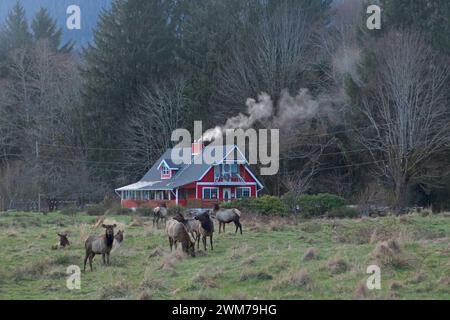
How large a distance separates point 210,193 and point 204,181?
3.51 feet

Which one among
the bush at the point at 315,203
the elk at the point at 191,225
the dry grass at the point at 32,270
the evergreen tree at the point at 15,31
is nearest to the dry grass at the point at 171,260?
the elk at the point at 191,225

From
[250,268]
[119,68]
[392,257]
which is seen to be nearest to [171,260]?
[250,268]

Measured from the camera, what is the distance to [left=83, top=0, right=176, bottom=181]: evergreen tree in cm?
6406

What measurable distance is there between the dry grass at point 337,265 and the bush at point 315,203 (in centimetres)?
2350

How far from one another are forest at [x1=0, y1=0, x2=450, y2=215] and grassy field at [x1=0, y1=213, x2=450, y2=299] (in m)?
21.1

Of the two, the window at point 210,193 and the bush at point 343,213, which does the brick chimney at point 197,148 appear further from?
the bush at point 343,213

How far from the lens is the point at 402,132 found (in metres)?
46.5

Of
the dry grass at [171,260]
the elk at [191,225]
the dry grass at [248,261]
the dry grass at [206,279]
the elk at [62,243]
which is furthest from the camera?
the elk at [62,243]

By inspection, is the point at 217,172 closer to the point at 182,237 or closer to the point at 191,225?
the point at 191,225

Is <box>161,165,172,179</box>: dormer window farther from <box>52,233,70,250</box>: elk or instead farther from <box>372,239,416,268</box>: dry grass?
<box>372,239,416,268</box>: dry grass

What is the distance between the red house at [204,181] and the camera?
50031 mm

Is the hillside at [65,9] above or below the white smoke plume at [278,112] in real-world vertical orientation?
above

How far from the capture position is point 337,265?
55.8 ft

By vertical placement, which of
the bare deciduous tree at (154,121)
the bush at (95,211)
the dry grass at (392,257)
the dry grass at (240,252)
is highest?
the bare deciduous tree at (154,121)
